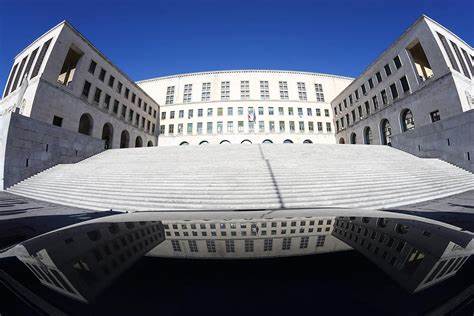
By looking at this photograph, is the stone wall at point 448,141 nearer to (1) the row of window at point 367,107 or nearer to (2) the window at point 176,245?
(1) the row of window at point 367,107

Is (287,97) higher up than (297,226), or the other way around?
(287,97)

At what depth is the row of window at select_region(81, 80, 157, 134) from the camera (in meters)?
25.9

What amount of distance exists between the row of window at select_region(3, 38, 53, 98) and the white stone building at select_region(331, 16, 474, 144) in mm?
40931

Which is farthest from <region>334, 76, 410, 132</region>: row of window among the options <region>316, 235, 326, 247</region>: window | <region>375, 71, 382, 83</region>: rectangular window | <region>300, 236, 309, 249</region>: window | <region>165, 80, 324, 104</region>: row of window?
<region>300, 236, 309, 249</region>: window

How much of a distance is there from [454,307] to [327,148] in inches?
793

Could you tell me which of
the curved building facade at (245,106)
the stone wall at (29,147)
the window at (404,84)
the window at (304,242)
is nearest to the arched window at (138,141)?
the curved building facade at (245,106)

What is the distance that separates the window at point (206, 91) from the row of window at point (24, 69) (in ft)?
85.0

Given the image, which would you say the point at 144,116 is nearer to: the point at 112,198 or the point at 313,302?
the point at 112,198

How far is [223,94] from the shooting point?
146 feet

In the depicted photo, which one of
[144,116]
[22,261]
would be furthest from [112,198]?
[144,116]

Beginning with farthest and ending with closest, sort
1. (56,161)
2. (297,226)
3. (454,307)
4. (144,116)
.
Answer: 1. (144,116)
2. (56,161)
3. (297,226)
4. (454,307)

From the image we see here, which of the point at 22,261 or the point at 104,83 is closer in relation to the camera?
the point at 22,261

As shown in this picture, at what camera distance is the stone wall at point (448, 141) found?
16.1 meters

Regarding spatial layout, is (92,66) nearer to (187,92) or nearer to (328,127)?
(187,92)
